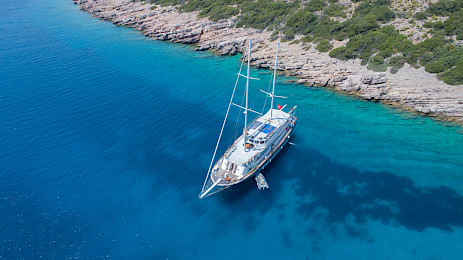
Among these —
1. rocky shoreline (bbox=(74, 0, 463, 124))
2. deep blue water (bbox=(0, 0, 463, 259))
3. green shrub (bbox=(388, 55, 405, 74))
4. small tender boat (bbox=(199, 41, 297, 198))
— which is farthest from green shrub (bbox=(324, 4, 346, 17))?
small tender boat (bbox=(199, 41, 297, 198))

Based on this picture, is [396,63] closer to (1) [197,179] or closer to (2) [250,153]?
(2) [250,153]

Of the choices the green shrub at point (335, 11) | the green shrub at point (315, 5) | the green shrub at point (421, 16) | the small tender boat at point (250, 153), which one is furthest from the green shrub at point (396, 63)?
the green shrub at point (315, 5)

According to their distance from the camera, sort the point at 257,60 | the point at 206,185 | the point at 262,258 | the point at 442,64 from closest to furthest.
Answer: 1. the point at 262,258
2. the point at 206,185
3. the point at 442,64
4. the point at 257,60

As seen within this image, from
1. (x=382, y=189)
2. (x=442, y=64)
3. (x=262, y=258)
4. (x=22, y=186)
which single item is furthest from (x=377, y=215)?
(x=22, y=186)

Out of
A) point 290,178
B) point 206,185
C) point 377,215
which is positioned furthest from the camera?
point 290,178

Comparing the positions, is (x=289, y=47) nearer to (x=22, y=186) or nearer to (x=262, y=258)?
(x=262, y=258)

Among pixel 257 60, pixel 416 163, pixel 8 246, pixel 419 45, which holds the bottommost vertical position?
pixel 8 246

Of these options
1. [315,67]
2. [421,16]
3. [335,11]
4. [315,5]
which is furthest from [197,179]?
[421,16]
